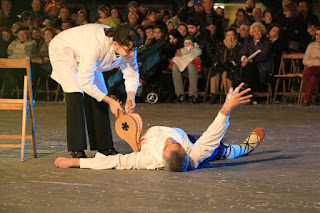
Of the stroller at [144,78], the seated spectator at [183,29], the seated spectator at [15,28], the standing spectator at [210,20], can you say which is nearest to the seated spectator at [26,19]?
the seated spectator at [15,28]

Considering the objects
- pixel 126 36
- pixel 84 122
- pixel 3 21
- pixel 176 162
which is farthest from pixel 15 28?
pixel 176 162

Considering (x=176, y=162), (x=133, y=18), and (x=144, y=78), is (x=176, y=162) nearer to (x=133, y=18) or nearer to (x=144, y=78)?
(x=144, y=78)

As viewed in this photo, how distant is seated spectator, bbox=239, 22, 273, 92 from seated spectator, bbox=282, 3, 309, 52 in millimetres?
505

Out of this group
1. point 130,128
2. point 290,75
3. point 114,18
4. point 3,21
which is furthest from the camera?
point 3,21

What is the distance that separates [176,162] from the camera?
539cm

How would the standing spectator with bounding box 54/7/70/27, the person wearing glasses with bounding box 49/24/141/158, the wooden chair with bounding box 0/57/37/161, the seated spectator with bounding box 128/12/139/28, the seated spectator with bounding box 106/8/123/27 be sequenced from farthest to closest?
the standing spectator with bounding box 54/7/70/27, the seated spectator with bounding box 106/8/123/27, the seated spectator with bounding box 128/12/139/28, the wooden chair with bounding box 0/57/37/161, the person wearing glasses with bounding box 49/24/141/158

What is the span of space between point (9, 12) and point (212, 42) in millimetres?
5261

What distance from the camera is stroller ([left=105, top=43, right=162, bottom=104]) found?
12328mm

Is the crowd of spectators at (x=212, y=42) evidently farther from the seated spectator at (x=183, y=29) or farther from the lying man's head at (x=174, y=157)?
the lying man's head at (x=174, y=157)

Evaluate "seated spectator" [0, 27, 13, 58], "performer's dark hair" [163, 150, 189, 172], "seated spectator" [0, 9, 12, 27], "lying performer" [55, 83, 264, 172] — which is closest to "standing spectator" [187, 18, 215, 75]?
"seated spectator" [0, 27, 13, 58]

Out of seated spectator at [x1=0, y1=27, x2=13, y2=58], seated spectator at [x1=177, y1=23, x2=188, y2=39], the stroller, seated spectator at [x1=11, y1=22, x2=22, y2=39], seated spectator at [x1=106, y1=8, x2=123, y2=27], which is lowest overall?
the stroller

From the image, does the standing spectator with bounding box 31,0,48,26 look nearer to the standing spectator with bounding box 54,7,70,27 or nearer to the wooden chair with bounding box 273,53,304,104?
the standing spectator with bounding box 54,7,70,27

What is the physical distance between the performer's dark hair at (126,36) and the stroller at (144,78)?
258 inches

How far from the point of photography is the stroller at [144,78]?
40.4 ft
